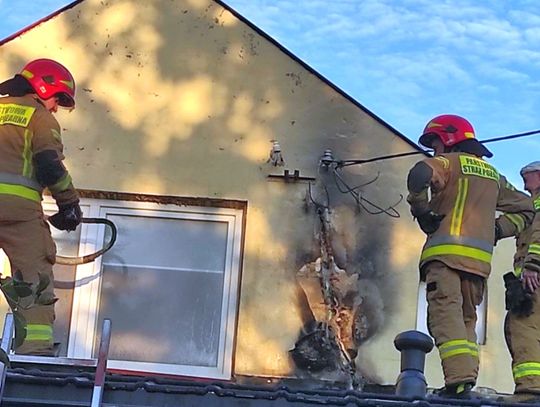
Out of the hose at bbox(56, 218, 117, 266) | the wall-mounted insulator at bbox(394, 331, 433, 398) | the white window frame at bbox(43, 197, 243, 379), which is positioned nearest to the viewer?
the wall-mounted insulator at bbox(394, 331, 433, 398)

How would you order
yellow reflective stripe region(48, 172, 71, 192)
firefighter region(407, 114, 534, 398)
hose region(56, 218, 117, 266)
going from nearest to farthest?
yellow reflective stripe region(48, 172, 71, 192) < firefighter region(407, 114, 534, 398) < hose region(56, 218, 117, 266)

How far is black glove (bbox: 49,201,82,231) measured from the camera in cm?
567

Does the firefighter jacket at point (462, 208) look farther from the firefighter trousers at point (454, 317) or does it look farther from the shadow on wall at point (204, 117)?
the shadow on wall at point (204, 117)

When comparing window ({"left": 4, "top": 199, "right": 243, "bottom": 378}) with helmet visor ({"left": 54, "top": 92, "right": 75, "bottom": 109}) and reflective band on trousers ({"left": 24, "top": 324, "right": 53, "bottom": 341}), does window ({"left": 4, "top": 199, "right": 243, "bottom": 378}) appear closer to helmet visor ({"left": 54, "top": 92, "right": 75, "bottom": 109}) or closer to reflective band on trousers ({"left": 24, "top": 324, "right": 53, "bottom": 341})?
helmet visor ({"left": 54, "top": 92, "right": 75, "bottom": 109})

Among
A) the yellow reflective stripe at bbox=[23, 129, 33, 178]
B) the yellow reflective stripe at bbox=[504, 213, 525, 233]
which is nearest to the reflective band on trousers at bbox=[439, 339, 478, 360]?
the yellow reflective stripe at bbox=[504, 213, 525, 233]

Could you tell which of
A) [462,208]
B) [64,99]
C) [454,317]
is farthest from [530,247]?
[64,99]

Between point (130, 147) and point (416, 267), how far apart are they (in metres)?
2.35

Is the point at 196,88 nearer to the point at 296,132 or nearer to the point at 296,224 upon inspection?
the point at 296,132

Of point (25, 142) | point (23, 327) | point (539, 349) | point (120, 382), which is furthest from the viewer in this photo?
point (539, 349)

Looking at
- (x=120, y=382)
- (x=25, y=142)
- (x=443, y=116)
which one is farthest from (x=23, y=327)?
(x=443, y=116)

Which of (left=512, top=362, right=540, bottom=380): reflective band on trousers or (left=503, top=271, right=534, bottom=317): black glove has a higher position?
(left=503, top=271, right=534, bottom=317): black glove

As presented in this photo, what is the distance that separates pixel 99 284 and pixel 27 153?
201 centimetres

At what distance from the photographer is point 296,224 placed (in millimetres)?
7465

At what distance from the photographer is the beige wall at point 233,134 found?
738 cm
